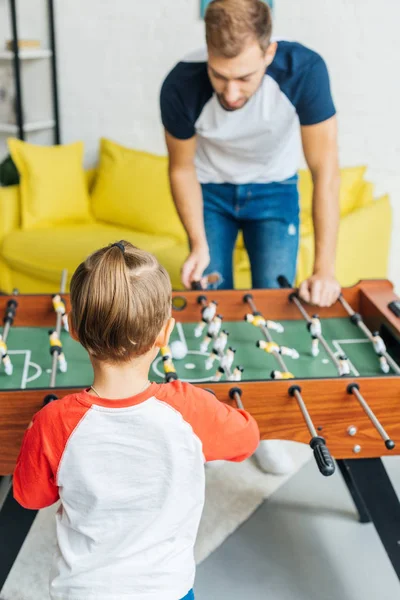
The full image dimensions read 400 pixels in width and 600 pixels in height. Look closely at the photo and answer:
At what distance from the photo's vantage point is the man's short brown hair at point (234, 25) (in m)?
1.96

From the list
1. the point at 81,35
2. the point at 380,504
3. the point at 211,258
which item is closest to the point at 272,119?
the point at 211,258

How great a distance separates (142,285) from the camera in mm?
1146

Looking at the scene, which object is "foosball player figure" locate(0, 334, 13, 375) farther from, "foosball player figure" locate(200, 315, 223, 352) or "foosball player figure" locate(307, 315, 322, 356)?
"foosball player figure" locate(307, 315, 322, 356)

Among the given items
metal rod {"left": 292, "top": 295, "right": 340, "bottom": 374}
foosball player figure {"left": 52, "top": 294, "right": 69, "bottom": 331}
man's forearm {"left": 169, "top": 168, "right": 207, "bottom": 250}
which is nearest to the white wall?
man's forearm {"left": 169, "top": 168, "right": 207, "bottom": 250}

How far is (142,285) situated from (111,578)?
0.51 metres

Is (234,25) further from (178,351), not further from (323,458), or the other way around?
(323,458)

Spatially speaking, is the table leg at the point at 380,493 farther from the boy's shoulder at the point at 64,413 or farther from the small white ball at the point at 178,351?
the boy's shoulder at the point at 64,413

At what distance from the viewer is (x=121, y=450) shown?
1.21m

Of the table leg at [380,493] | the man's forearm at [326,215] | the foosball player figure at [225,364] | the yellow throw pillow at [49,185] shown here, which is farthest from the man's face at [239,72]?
the yellow throw pillow at [49,185]

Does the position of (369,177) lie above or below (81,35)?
below

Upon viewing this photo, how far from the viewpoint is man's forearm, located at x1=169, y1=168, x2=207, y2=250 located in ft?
8.29

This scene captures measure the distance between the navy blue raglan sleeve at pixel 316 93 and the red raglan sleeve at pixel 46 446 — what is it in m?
1.42

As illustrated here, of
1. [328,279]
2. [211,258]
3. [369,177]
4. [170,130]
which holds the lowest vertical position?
[369,177]

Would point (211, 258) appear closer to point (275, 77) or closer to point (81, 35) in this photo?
point (275, 77)
